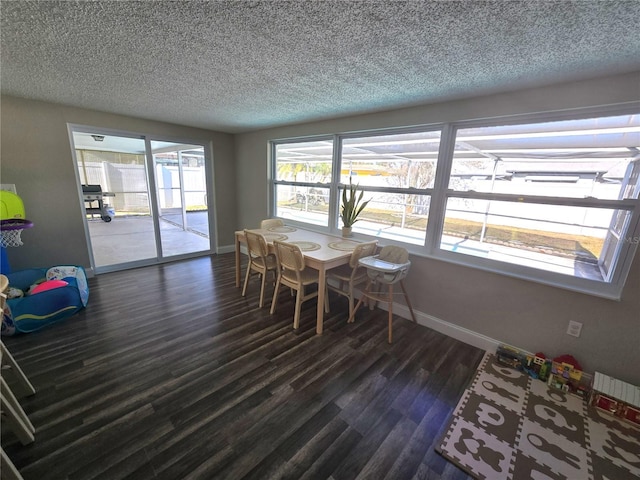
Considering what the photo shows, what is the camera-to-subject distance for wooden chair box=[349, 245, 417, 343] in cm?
245

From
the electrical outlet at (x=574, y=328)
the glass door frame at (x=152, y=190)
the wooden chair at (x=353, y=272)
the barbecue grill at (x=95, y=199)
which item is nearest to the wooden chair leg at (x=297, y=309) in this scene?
the wooden chair at (x=353, y=272)

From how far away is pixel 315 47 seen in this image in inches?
61.6

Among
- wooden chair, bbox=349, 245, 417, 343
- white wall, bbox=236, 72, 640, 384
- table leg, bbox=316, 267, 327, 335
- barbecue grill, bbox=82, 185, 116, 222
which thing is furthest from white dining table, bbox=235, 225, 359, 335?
barbecue grill, bbox=82, 185, 116, 222

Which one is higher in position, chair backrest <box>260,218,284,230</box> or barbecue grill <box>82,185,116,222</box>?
barbecue grill <box>82,185,116,222</box>

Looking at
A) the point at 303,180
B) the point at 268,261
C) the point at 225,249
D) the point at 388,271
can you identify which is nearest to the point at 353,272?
the point at 388,271

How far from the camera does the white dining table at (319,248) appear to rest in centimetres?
251

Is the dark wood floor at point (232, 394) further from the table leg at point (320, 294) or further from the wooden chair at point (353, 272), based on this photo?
the wooden chair at point (353, 272)

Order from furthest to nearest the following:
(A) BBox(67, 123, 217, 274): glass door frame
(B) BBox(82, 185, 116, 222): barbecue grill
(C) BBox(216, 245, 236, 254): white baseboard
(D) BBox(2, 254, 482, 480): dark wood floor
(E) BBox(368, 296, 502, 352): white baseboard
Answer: (C) BBox(216, 245, 236, 254): white baseboard
(B) BBox(82, 185, 116, 222): barbecue grill
(A) BBox(67, 123, 217, 274): glass door frame
(E) BBox(368, 296, 502, 352): white baseboard
(D) BBox(2, 254, 482, 480): dark wood floor

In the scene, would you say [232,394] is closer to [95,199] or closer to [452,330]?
[452,330]

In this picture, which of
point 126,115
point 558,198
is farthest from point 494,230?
point 126,115

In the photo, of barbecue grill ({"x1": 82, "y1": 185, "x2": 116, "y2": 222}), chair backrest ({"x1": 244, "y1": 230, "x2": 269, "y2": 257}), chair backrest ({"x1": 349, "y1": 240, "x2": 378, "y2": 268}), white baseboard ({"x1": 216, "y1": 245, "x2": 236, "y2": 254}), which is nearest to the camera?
chair backrest ({"x1": 349, "y1": 240, "x2": 378, "y2": 268})

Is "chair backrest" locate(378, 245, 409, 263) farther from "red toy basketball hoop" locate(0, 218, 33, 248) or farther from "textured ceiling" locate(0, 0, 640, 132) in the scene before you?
"red toy basketball hoop" locate(0, 218, 33, 248)

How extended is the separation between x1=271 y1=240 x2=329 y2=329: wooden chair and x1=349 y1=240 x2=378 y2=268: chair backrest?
0.43m

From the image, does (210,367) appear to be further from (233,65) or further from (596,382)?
(596,382)
